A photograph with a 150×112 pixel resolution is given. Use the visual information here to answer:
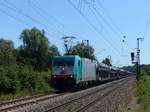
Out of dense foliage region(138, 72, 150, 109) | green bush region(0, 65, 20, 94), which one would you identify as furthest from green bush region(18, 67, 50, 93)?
dense foliage region(138, 72, 150, 109)

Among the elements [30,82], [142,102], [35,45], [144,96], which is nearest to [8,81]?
[30,82]

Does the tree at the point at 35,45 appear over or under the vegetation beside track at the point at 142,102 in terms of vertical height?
over

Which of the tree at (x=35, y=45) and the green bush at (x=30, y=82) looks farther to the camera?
the tree at (x=35, y=45)

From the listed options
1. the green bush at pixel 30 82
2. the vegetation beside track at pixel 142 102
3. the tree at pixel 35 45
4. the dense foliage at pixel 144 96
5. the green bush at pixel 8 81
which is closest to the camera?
the vegetation beside track at pixel 142 102

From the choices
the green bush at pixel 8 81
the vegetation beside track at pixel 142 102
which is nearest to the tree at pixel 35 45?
the green bush at pixel 8 81

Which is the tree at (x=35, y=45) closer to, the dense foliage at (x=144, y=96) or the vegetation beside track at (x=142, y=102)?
the dense foliage at (x=144, y=96)

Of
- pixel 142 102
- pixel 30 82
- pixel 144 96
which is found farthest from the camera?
pixel 30 82

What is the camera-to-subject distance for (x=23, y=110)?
23.0 meters

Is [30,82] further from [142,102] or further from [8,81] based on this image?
[142,102]

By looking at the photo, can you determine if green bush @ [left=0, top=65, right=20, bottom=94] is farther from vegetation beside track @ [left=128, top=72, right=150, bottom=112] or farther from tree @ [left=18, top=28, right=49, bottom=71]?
tree @ [left=18, top=28, right=49, bottom=71]

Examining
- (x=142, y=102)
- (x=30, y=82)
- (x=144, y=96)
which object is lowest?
(x=142, y=102)

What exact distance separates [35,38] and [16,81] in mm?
104108

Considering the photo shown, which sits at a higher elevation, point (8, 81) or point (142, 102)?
point (8, 81)

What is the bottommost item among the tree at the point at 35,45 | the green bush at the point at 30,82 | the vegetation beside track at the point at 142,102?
the vegetation beside track at the point at 142,102
